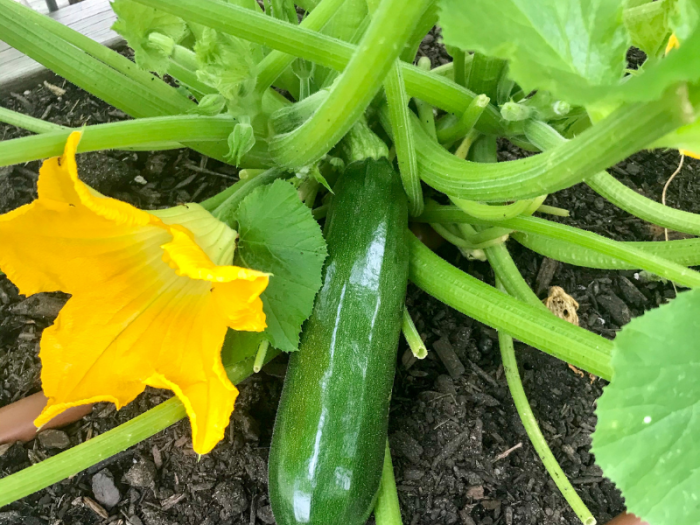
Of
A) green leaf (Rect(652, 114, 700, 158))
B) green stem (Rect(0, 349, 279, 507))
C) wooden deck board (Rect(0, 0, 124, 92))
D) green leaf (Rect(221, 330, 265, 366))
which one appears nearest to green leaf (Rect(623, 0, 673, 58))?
green leaf (Rect(652, 114, 700, 158))

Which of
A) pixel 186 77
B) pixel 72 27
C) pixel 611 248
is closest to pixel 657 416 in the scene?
pixel 611 248

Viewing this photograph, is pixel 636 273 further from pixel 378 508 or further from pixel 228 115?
pixel 228 115

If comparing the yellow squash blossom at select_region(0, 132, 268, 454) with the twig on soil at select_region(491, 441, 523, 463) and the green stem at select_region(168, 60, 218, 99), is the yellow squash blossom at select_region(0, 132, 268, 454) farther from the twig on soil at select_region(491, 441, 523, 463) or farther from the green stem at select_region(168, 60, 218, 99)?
the twig on soil at select_region(491, 441, 523, 463)

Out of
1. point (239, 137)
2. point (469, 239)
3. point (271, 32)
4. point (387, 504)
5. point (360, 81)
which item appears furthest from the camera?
point (469, 239)

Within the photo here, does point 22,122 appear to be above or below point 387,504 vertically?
above

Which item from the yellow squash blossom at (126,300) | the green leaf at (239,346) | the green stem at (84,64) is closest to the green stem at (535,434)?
the green leaf at (239,346)

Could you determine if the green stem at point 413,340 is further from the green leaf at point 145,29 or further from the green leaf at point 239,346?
the green leaf at point 145,29

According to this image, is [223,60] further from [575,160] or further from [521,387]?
[521,387]
